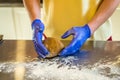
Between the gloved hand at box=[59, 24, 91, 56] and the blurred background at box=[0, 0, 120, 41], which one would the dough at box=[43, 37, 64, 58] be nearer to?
the gloved hand at box=[59, 24, 91, 56]

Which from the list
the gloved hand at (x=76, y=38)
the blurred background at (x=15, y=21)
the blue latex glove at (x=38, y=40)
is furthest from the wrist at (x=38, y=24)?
the blurred background at (x=15, y=21)

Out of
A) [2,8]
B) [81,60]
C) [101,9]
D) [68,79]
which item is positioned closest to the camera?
[68,79]

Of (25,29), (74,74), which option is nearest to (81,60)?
(74,74)

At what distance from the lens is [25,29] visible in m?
1.89

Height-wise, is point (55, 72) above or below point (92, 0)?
below

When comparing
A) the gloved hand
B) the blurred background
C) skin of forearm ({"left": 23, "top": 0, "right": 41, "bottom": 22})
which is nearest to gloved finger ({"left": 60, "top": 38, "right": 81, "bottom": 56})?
the gloved hand

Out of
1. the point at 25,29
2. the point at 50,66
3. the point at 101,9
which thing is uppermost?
the point at 101,9

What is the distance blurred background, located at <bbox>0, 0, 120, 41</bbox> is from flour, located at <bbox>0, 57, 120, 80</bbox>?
94 cm

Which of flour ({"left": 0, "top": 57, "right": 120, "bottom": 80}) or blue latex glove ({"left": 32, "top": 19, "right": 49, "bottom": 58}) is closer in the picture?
flour ({"left": 0, "top": 57, "right": 120, "bottom": 80})

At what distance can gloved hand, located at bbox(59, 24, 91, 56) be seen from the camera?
0.97 metres

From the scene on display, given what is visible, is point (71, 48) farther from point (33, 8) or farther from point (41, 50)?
point (33, 8)

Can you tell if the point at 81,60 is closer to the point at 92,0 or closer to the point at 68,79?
the point at 68,79

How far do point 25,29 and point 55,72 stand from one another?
42.1 inches

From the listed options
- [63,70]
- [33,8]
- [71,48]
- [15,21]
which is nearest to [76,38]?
[71,48]
